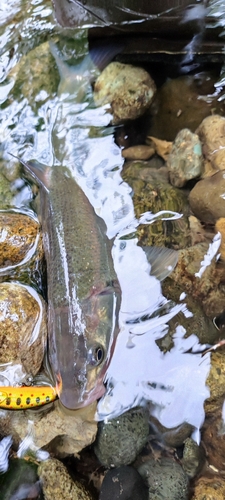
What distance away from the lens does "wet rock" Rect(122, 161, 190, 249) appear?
4.59 m

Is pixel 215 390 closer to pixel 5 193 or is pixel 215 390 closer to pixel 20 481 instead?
pixel 20 481

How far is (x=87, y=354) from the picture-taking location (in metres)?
3.47

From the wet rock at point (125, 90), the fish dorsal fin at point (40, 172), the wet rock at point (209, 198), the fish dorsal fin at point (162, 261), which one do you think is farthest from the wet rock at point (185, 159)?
the fish dorsal fin at point (40, 172)

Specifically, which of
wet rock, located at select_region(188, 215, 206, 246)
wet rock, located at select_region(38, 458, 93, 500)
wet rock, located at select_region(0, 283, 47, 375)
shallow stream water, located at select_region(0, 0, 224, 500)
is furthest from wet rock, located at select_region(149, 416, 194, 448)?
wet rock, located at select_region(188, 215, 206, 246)

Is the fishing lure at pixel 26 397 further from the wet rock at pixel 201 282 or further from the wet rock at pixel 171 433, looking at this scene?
the wet rock at pixel 201 282

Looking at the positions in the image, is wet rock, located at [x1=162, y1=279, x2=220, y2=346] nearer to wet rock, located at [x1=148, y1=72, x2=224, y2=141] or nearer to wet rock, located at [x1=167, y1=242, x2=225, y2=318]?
wet rock, located at [x1=167, y1=242, x2=225, y2=318]

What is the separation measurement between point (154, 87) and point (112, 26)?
963 mm

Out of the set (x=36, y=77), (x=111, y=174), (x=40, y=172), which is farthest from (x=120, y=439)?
(x=36, y=77)

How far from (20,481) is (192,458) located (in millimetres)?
1531

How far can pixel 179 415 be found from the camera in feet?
12.7

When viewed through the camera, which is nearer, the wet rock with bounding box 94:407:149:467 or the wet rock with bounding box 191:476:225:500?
the wet rock with bounding box 191:476:225:500

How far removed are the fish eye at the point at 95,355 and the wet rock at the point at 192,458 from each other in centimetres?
115

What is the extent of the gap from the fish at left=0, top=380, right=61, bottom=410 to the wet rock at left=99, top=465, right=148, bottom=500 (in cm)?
85

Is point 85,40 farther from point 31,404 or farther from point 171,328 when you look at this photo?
point 31,404
